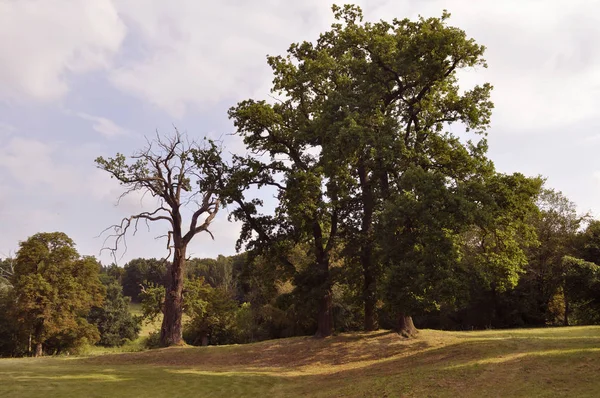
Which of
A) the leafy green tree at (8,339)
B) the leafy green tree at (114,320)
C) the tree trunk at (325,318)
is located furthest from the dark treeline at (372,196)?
the leafy green tree at (114,320)

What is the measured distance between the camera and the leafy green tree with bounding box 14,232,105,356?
37344 mm

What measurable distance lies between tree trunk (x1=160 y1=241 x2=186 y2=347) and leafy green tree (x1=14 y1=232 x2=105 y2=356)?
53.8 ft

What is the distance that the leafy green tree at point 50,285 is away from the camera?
37344 millimetres

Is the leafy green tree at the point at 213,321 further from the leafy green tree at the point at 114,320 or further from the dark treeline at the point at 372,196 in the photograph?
the leafy green tree at the point at 114,320

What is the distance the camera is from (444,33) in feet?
64.7

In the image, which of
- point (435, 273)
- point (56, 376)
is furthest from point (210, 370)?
point (435, 273)

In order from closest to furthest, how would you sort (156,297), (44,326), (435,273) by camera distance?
1. (435,273)
2. (156,297)
3. (44,326)

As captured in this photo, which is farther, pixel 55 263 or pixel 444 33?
pixel 55 263

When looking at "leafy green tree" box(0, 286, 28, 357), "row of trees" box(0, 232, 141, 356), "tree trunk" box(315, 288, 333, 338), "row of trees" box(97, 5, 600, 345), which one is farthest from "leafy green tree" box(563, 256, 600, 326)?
"leafy green tree" box(0, 286, 28, 357)

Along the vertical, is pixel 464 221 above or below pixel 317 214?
below

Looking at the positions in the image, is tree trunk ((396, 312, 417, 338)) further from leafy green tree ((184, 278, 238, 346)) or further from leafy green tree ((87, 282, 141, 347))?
leafy green tree ((87, 282, 141, 347))

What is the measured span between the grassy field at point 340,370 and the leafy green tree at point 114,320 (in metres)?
38.7

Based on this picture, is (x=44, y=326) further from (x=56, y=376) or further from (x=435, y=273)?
(x=435, y=273)

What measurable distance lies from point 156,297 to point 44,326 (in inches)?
642
